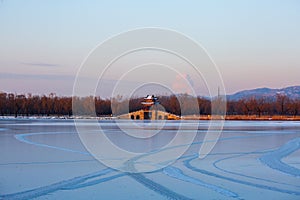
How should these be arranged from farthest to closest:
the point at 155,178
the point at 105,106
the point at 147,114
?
the point at 105,106
the point at 147,114
the point at 155,178

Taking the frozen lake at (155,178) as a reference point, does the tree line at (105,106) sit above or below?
above

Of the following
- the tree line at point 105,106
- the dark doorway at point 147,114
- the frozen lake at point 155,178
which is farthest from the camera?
the tree line at point 105,106

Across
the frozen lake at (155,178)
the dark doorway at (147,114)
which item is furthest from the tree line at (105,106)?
the frozen lake at (155,178)

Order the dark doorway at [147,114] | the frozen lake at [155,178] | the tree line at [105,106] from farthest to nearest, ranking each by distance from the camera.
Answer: the tree line at [105,106] → the dark doorway at [147,114] → the frozen lake at [155,178]

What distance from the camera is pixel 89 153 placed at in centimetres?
1316

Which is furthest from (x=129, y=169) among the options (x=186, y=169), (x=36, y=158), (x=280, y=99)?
(x=280, y=99)

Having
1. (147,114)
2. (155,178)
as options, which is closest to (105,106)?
(147,114)

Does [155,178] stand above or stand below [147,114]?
below

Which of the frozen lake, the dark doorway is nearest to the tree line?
the dark doorway

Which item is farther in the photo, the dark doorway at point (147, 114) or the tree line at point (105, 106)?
the tree line at point (105, 106)

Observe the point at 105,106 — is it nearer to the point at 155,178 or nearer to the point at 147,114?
the point at 147,114

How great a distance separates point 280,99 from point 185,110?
3481cm

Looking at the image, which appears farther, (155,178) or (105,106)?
(105,106)

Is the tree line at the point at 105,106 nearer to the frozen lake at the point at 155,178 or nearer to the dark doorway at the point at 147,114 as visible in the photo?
the dark doorway at the point at 147,114
